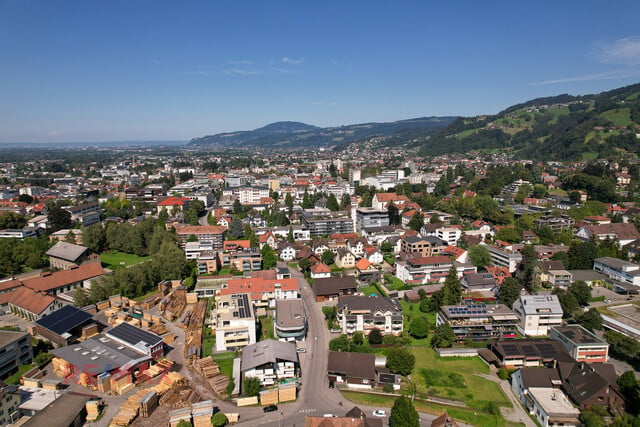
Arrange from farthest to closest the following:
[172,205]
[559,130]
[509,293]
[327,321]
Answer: [559,130], [172,205], [509,293], [327,321]

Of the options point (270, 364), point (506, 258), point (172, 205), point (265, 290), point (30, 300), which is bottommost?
point (506, 258)

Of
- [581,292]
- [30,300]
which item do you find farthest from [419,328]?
[30,300]

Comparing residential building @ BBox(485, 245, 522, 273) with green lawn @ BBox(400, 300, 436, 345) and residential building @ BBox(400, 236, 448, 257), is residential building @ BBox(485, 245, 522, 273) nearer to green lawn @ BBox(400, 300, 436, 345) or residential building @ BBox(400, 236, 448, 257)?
residential building @ BBox(400, 236, 448, 257)

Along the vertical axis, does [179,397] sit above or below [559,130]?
below

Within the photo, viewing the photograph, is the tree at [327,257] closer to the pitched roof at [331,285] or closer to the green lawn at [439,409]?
the pitched roof at [331,285]

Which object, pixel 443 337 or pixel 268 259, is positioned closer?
pixel 443 337

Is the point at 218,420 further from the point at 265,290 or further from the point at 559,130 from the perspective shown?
the point at 559,130

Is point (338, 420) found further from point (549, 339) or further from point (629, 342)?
point (629, 342)
